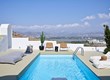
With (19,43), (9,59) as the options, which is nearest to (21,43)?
(19,43)

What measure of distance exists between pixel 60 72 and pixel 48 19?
30899 mm

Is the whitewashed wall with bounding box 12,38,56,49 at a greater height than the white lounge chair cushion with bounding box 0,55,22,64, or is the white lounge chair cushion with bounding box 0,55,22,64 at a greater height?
the whitewashed wall with bounding box 12,38,56,49

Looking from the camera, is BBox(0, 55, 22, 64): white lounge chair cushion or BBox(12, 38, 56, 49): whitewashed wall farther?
BBox(12, 38, 56, 49): whitewashed wall

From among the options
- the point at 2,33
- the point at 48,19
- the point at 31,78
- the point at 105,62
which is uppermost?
the point at 48,19

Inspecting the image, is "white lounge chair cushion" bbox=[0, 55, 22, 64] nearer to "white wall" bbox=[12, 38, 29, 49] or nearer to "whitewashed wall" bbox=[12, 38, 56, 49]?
"whitewashed wall" bbox=[12, 38, 56, 49]

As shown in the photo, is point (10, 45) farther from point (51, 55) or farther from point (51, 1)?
point (51, 1)

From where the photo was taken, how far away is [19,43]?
16.3 m

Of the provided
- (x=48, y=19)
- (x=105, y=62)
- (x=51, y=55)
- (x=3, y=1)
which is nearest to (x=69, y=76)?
(x=105, y=62)

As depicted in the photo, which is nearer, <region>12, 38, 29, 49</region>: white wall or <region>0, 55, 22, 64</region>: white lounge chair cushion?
<region>0, 55, 22, 64</region>: white lounge chair cushion

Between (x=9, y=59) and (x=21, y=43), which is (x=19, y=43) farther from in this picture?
(x=9, y=59)

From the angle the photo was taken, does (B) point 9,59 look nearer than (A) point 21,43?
Yes

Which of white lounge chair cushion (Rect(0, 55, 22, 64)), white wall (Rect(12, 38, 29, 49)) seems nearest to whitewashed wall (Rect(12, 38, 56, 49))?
white wall (Rect(12, 38, 29, 49))

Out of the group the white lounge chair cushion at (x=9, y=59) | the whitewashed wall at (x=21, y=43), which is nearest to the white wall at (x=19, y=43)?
the whitewashed wall at (x=21, y=43)

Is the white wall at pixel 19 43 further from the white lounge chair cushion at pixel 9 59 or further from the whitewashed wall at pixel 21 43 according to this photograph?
the white lounge chair cushion at pixel 9 59
